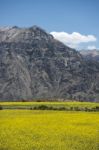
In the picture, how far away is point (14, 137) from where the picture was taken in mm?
29938

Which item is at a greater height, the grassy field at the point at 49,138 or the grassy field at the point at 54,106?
the grassy field at the point at 49,138

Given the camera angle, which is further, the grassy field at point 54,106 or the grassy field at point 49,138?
the grassy field at point 54,106

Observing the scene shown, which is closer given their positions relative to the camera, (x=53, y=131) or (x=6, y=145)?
(x=6, y=145)

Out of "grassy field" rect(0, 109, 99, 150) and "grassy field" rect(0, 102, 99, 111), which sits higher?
"grassy field" rect(0, 109, 99, 150)

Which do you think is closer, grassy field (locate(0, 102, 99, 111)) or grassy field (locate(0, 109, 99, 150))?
grassy field (locate(0, 109, 99, 150))

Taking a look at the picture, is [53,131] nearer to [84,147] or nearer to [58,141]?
[58,141]

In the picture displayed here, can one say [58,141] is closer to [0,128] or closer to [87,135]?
[87,135]

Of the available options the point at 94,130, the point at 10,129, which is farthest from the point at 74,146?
the point at 10,129

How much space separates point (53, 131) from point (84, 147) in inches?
294

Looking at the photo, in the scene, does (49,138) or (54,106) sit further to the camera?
(54,106)

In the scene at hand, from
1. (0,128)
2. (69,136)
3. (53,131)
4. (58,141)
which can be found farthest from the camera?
(0,128)

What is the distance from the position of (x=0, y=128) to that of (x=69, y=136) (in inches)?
322

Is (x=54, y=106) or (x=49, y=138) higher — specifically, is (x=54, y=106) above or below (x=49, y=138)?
below

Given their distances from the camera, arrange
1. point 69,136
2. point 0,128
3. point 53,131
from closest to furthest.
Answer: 1. point 69,136
2. point 53,131
3. point 0,128
